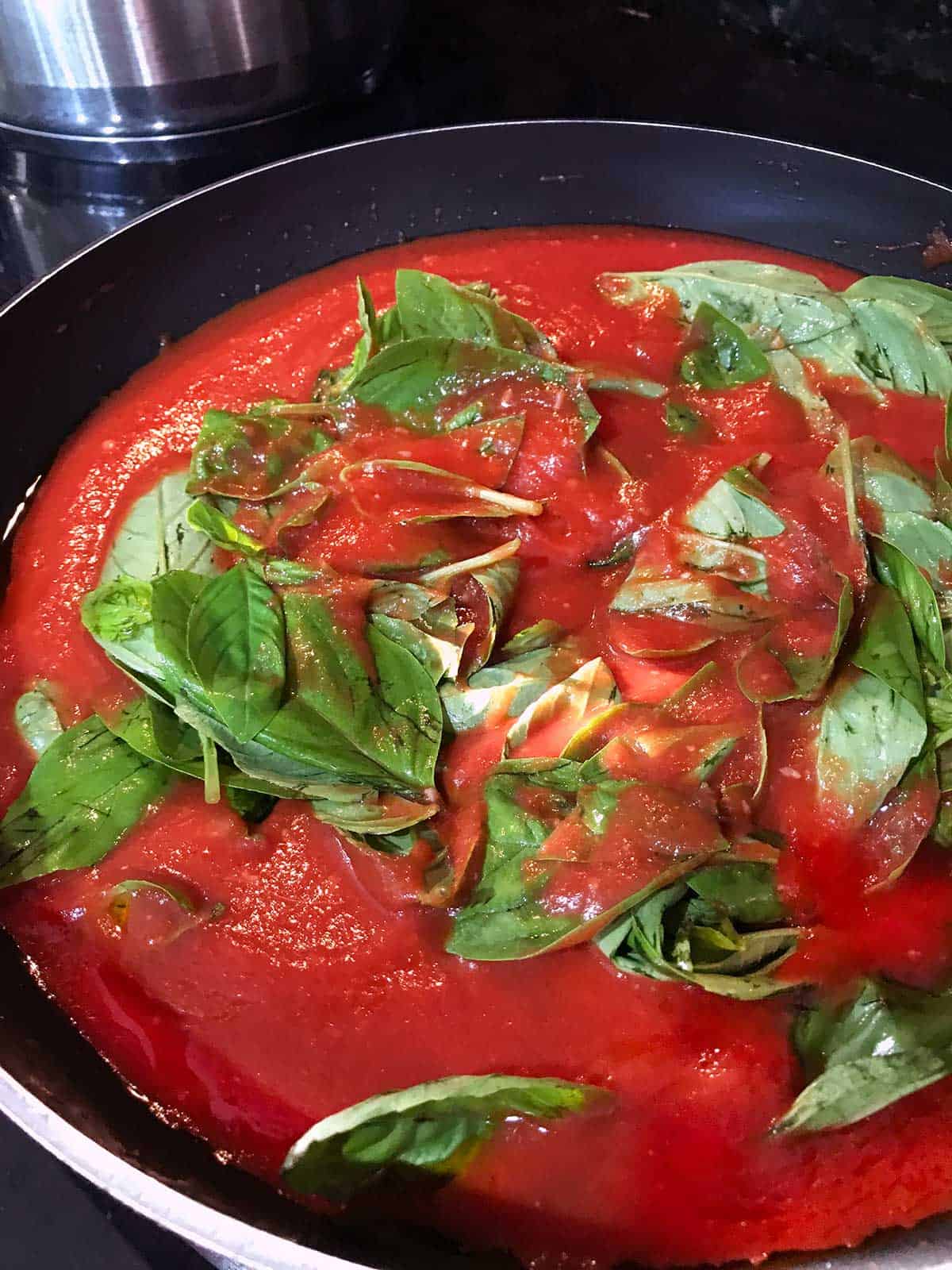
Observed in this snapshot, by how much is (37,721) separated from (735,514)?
3.13 feet

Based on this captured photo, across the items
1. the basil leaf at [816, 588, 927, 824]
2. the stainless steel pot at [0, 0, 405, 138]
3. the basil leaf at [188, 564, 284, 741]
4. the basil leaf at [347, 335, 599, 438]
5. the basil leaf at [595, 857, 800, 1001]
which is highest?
the stainless steel pot at [0, 0, 405, 138]

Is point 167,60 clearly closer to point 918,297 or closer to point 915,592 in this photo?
point 918,297

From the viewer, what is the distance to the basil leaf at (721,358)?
1596 millimetres

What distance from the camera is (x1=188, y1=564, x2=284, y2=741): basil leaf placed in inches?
43.8

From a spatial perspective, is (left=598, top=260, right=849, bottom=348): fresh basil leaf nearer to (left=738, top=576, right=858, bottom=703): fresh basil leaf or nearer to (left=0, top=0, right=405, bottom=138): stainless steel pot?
(left=738, top=576, right=858, bottom=703): fresh basil leaf

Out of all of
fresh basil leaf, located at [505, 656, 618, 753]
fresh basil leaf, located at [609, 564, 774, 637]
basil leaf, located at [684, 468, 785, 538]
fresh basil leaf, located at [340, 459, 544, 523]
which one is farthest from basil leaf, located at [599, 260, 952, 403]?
fresh basil leaf, located at [505, 656, 618, 753]

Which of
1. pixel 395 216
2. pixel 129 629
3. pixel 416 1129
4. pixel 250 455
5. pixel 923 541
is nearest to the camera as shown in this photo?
pixel 416 1129

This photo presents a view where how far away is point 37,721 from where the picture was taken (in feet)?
4.18

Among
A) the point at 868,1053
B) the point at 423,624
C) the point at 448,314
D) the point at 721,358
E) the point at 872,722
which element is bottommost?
the point at 868,1053

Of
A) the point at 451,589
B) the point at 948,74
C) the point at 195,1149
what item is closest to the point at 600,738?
the point at 451,589

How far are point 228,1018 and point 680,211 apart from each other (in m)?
1.67

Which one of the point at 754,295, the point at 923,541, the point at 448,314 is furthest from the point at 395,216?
the point at 923,541

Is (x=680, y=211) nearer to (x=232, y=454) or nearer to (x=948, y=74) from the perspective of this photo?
(x=948, y=74)

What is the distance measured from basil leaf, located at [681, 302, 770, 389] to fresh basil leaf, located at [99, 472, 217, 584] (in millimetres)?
815
